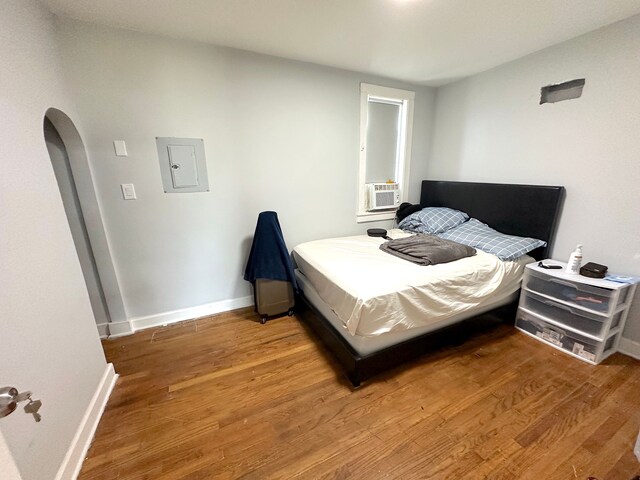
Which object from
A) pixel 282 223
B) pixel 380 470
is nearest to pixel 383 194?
pixel 282 223

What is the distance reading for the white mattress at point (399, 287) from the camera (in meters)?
1.57

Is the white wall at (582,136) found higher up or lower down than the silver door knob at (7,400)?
higher up

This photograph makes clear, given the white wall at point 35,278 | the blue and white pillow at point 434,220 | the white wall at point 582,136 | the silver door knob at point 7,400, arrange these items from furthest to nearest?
the blue and white pillow at point 434,220
the white wall at point 582,136
the white wall at point 35,278
the silver door knob at point 7,400

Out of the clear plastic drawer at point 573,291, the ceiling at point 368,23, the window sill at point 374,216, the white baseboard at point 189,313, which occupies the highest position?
the ceiling at point 368,23

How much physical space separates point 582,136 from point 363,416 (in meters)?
2.68

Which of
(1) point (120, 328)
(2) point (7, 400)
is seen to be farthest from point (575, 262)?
(1) point (120, 328)

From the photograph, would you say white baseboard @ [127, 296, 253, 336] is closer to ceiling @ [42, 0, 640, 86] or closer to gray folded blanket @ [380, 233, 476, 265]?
gray folded blanket @ [380, 233, 476, 265]

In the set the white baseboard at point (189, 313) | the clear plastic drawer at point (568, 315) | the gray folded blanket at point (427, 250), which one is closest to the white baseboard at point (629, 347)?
the clear plastic drawer at point (568, 315)

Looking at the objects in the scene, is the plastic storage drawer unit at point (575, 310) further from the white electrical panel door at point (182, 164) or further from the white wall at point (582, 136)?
the white electrical panel door at point (182, 164)

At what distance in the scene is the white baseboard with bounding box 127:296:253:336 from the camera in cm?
226

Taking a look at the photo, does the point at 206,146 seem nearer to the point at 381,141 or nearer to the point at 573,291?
the point at 381,141

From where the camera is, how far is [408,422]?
1406 mm

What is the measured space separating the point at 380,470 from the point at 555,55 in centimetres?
326

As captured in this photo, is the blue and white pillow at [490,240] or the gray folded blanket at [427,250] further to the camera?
the blue and white pillow at [490,240]
